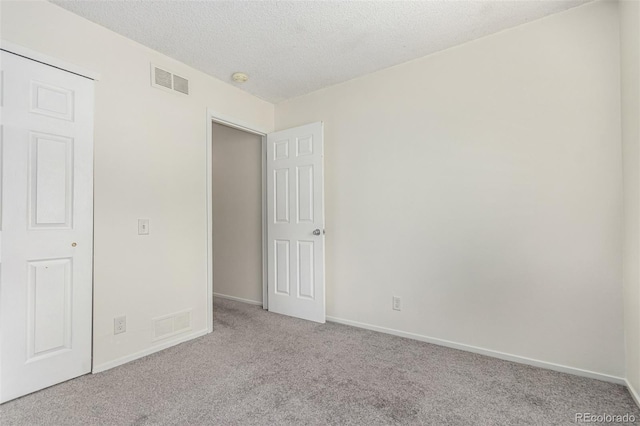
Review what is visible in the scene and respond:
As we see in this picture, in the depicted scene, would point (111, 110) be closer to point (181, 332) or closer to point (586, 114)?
point (181, 332)

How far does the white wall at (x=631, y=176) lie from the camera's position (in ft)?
5.71

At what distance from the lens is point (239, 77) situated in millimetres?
3041

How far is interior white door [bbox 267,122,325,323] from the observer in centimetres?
326

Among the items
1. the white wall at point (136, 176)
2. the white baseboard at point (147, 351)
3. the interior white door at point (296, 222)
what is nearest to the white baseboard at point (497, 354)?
the interior white door at point (296, 222)

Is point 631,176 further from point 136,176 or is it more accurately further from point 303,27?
point 136,176

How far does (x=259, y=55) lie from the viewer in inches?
106

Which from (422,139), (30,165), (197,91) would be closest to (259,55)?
(197,91)

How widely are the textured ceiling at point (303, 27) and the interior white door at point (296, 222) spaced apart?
2.68 ft

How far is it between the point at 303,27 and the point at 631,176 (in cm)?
230

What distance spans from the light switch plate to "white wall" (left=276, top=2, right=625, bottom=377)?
172 cm

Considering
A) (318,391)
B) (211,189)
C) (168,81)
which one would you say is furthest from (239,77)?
(318,391)

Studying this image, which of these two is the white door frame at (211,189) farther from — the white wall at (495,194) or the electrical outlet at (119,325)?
the white wall at (495,194)

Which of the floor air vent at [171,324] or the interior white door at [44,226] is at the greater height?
the interior white door at [44,226]

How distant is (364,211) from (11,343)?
267cm
